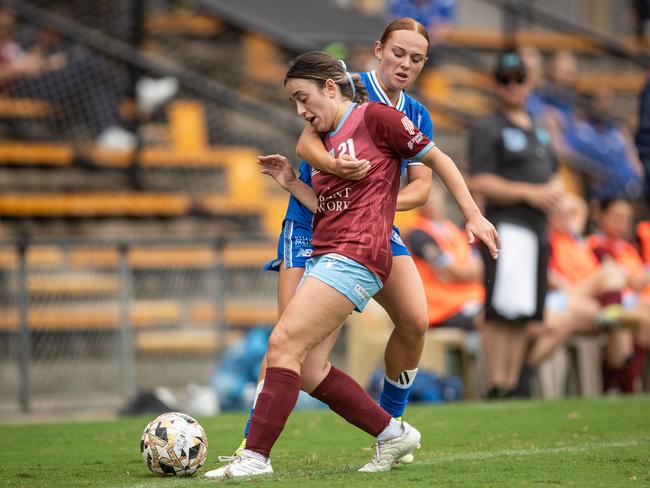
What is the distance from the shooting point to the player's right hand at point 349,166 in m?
5.12

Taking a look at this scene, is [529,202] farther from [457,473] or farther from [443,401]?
[457,473]

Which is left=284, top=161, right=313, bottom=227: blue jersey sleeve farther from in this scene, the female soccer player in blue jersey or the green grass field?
the green grass field

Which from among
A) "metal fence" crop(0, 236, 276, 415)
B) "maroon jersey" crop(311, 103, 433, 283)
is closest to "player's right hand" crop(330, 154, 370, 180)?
"maroon jersey" crop(311, 103, 433, 283)

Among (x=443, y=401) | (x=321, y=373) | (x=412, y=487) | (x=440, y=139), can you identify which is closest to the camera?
(x=412, y=487)

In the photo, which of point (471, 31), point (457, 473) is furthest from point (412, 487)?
point (471, 31)

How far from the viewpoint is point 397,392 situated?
596 cm

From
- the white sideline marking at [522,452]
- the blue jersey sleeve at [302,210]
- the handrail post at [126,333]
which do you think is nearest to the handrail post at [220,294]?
the handrail post at [126,333]

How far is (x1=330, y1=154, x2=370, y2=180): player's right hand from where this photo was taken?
512cm

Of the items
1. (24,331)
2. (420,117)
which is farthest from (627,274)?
(420,117)

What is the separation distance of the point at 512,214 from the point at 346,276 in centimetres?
480

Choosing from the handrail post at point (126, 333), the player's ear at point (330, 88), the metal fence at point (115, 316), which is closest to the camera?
the player's ear at point (330, 88)

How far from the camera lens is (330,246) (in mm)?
5230

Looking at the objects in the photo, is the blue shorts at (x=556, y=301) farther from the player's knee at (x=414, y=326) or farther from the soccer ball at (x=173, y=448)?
the soccer ball at (x=173, y=448)

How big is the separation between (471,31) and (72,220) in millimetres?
9426
